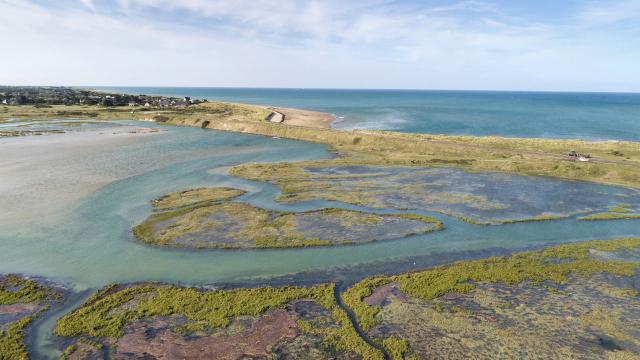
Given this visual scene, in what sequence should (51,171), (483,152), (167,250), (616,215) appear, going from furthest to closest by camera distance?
(483,152)
(51,171)
(616,215)
(167,250)

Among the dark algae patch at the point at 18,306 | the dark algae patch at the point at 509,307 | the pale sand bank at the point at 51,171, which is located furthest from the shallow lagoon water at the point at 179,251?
the dark algae patch at the point at 509,307

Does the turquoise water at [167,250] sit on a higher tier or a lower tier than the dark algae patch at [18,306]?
higher

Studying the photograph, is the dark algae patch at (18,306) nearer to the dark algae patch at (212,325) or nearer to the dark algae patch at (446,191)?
the dark algae patch at (212,325)

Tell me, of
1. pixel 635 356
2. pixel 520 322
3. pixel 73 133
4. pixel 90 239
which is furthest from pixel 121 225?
pixel 73 133

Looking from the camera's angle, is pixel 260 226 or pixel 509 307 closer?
pixel 509 307

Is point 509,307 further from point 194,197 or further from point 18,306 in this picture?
point 194,197

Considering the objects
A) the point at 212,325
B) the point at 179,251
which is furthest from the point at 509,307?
the point at 179,251
